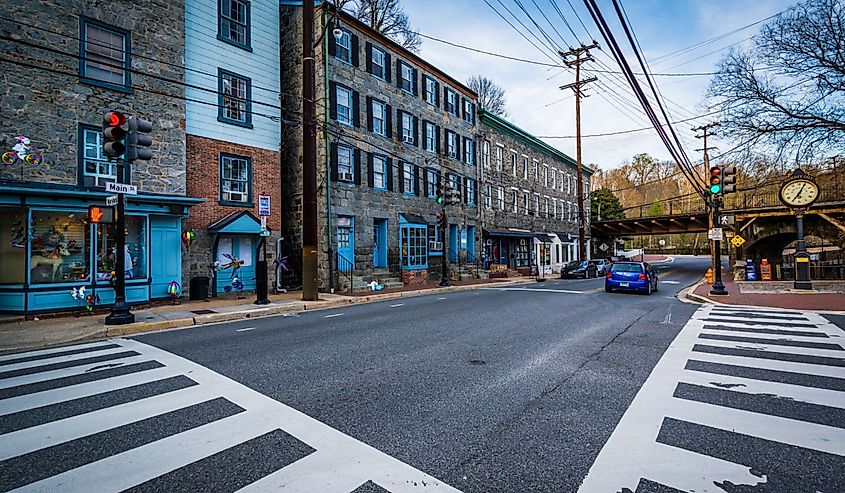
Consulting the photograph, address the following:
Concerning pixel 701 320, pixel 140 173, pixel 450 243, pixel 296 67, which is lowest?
pixel 701 320

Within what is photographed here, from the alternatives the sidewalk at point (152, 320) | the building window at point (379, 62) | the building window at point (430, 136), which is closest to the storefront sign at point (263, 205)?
the sidewalk at point (152, 320)

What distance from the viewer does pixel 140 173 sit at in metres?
13.7

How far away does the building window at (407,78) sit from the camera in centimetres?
2339

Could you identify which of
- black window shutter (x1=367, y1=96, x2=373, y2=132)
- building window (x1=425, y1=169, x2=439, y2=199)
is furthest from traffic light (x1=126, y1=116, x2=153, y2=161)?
building window (x1=425, y1=169, x2=439, y2=199)

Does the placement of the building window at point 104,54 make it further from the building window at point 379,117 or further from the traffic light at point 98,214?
the building window at point 379,117

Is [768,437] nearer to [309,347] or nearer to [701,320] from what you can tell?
[309,347]

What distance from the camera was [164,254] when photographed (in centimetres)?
1399

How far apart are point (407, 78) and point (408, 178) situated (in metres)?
5.46

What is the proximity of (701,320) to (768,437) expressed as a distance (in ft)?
25.5

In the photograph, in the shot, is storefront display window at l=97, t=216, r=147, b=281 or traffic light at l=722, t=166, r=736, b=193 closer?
storefront display window at l=97, t=216, r=147, b=281

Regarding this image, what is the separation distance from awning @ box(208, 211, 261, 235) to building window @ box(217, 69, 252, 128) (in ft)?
11.9

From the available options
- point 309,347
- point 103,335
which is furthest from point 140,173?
point 309,347

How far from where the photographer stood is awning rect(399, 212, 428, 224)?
22.8m

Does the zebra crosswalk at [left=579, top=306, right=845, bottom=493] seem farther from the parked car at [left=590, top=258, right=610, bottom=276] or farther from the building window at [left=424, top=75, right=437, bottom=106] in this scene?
the parked car at [left=590, top=258, right=610, bottom=276]
